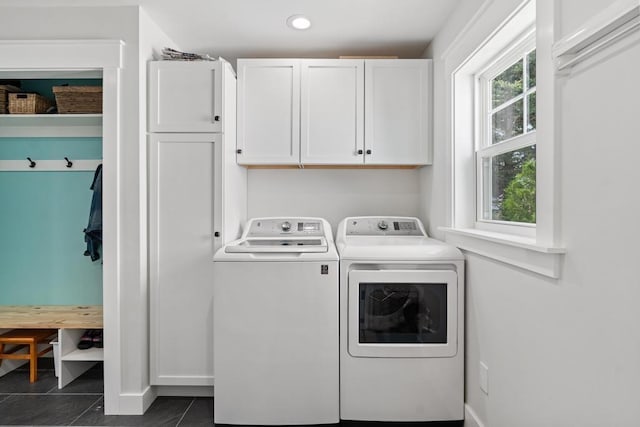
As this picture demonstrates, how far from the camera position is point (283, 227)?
2613mm

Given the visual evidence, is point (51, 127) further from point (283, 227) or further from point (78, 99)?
point (283, 227)

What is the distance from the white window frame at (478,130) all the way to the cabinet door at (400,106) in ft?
0.95

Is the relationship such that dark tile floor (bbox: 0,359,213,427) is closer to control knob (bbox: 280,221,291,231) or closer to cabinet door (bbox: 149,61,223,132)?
control knob (bbox: 280,221,291,231)

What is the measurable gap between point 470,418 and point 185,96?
241cm

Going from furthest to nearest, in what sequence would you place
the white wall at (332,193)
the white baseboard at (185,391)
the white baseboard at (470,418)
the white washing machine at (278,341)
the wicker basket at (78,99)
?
the white wall at (332,193) → the wicker basket at (78,99) → the white baseboard at (185,391) → the white washing machine at (278,341) → the white baseboard at (470,418)

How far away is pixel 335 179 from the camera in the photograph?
9.56 feet

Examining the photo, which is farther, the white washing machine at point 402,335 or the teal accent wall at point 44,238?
the teal accent wall at point 44,238

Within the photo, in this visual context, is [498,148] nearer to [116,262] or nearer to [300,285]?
[300,285]

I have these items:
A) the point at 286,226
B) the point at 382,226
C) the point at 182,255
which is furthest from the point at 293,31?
the point at 182,255

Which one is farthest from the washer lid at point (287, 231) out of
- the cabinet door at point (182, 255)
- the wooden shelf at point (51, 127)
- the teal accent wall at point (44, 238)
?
the wooden shelf at point (51, 127)

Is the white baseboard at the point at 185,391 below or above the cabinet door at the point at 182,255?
below

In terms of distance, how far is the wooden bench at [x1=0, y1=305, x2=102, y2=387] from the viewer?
2354 mm

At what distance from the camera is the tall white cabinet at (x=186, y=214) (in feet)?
7.43

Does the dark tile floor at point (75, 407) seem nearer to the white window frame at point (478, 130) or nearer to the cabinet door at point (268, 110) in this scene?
the cabinet door at point (268, 110)
